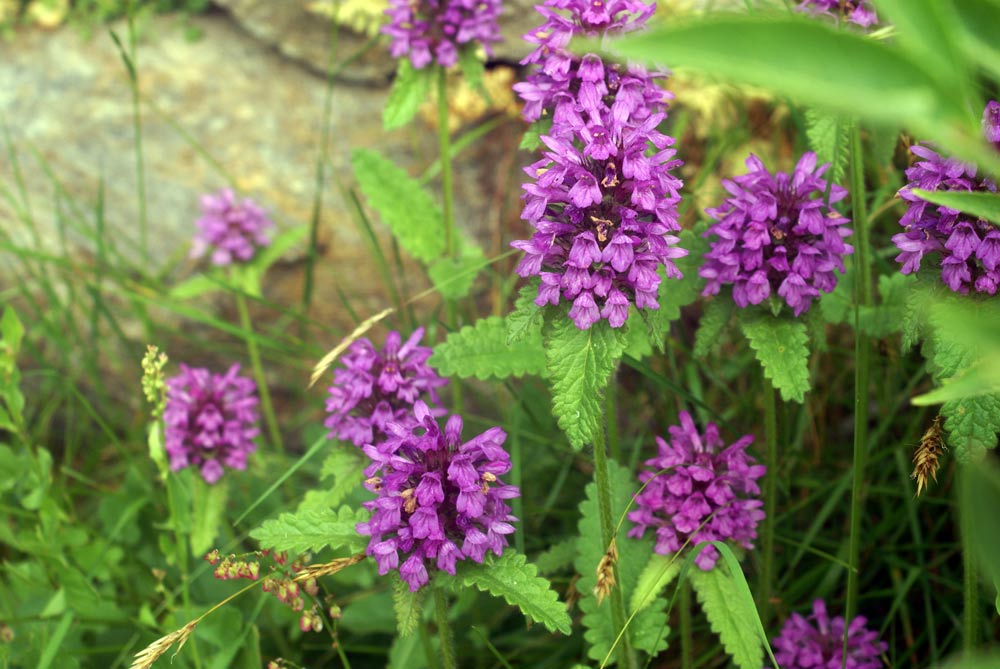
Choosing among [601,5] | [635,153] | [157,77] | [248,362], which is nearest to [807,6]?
[601,5]

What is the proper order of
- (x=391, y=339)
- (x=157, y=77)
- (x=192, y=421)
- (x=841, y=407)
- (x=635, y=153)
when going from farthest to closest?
1. (x=157, y=77)
2. (x=841, y=407)
3. (x=192, y=421)
4. (x=391, y=339)
5. (x=635, y=153)

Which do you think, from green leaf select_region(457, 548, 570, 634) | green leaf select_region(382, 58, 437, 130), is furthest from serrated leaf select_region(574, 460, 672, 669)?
green leaf select_region(382, 58, 437, 130)

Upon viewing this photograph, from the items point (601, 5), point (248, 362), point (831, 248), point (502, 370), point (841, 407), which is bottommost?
point (248, 362)

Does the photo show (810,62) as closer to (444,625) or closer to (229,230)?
(444,625)

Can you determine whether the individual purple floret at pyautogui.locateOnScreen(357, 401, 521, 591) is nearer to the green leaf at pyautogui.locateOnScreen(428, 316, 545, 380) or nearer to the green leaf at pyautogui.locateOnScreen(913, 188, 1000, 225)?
the green leaf at pyautogui.locateOnScreen(428, 316, 545, 380)

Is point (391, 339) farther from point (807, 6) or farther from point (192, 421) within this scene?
point (807, 6)
